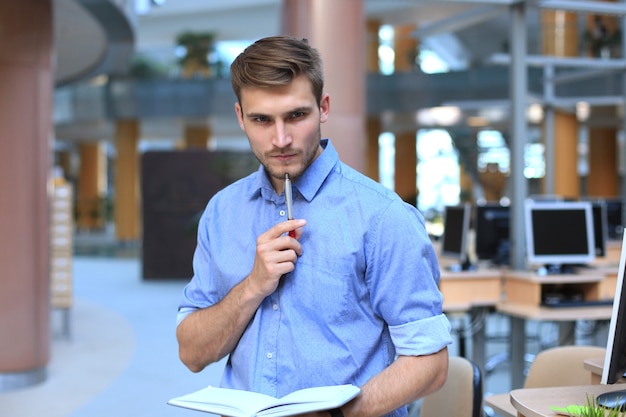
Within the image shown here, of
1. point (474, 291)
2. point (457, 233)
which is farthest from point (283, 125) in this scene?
point (457, 233)

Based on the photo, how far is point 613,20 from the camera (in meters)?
15.2

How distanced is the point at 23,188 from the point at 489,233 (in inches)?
159

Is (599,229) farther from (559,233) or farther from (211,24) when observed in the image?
(211,24)

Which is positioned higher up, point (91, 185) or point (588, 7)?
point (588, 7)

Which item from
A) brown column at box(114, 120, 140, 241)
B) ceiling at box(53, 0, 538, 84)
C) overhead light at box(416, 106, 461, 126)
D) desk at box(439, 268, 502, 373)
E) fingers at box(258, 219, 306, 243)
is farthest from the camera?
brown column at box(114, 120, 140, 241)

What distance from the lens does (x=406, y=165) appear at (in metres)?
23.4

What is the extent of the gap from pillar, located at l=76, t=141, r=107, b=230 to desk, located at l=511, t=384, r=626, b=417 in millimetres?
30142

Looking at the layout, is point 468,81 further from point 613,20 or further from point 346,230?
point 346,230

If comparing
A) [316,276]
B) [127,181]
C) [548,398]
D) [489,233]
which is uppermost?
[127,181]

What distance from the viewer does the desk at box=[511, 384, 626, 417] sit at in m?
2.12

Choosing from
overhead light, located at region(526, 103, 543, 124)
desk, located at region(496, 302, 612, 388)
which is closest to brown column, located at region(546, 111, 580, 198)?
overhead light, located at region(526, 103, 543, 124)

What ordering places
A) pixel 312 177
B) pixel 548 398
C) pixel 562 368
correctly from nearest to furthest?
1. pixel 312 177
2. pixel 548 398
3. pixel 562 368

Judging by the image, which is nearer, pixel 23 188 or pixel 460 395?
pixel 460 395

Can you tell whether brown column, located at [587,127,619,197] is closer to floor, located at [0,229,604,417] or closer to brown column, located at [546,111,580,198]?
brown column, located at [546,111,580,198]
